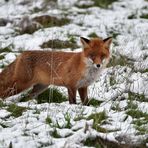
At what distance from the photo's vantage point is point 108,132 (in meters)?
5.02

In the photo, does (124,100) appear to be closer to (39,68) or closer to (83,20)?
(39,68)

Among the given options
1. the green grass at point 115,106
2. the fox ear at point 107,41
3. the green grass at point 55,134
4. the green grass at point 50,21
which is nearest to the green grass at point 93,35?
the green grass at point 50,21

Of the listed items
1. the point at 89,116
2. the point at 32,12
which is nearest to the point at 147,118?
the point at 89,116

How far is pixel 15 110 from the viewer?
5754 mm

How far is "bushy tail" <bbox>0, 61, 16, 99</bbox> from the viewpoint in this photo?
6.89 m

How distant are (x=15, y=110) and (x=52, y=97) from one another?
1.26 m

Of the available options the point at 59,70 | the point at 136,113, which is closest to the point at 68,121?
the point at 136,113

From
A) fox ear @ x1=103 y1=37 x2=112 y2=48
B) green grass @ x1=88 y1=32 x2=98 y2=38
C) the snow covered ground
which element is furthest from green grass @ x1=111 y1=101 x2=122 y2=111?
green grass @ x1=88 y1=32 x2=98 y2=38

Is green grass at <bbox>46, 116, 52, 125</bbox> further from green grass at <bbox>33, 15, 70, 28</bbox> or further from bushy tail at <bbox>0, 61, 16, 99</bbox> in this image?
green grass at <bbox>33, 15, 70, 28</bbox>

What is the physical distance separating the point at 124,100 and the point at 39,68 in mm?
1471

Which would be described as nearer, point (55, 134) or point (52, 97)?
point (55, 134)

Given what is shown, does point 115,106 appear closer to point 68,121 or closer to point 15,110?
point 68,121

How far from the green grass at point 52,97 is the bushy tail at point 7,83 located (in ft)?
1.55

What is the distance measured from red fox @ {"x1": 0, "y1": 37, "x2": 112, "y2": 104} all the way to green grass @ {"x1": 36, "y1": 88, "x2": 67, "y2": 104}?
10cm
